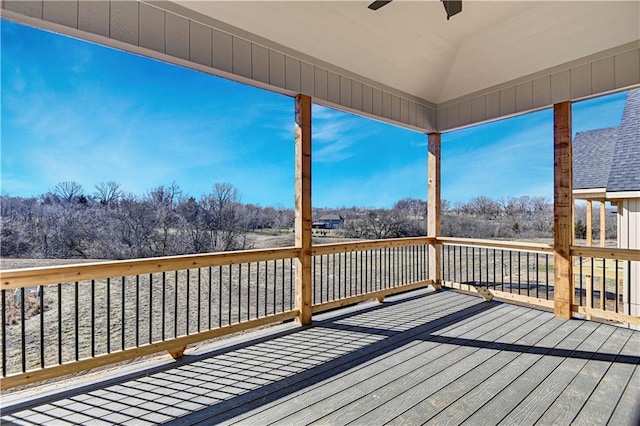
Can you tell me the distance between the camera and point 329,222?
461cm

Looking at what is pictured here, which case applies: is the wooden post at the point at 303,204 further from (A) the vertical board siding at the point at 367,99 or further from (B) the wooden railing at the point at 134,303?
(A) the vertical board siding at the point at 367,99

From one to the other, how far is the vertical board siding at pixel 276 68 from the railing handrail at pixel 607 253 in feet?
13.6

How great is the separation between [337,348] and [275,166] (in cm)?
331

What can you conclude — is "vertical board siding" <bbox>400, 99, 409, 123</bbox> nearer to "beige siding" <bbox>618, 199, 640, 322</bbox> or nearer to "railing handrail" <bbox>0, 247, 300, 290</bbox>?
"railing handrail" <bbox>0, 247, 300, 290</bbox>

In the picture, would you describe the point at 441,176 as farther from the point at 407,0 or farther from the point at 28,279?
the point at 28,279

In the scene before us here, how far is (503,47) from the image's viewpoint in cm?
389

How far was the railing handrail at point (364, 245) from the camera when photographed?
3.83m

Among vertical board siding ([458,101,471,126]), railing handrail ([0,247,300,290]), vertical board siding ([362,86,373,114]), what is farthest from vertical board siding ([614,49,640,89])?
railing handrail ([0,247,300,290])

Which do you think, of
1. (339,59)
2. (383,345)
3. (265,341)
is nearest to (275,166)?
(339,59)

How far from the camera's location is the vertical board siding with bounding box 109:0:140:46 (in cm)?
244

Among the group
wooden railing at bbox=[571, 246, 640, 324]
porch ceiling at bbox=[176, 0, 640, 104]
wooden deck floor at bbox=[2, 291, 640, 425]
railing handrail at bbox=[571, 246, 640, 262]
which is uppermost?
porch ceiling at bbox=[176, 0, 640, 104]

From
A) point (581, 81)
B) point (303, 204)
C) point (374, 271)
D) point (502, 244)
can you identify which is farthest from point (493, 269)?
point (303, 204)

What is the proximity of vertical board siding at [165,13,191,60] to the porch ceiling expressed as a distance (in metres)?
0.15

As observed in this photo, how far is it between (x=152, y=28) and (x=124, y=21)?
0.21 m
